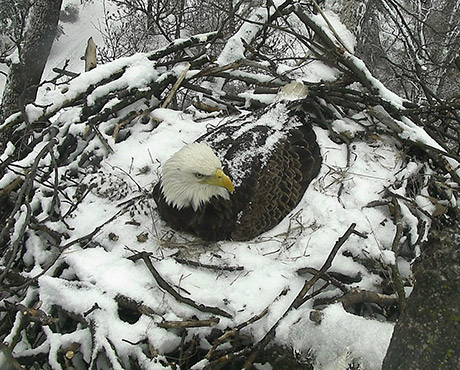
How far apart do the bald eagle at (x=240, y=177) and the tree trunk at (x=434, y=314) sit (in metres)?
1.59

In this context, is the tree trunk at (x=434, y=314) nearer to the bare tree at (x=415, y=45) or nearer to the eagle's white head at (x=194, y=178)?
the eagle's white head at (x=194, y=178)

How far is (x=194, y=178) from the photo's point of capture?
260cm

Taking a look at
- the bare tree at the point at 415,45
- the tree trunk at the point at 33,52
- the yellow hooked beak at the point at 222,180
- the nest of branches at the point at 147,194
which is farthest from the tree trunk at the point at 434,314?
the tree trunk at the point at 33,52

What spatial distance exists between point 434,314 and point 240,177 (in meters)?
1.92

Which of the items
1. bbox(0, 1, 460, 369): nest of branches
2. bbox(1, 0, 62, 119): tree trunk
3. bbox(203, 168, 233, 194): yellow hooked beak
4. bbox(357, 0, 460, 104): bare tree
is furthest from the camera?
bbox(1, 0, 62, 119): tree trunk

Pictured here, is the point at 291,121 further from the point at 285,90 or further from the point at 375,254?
the point at 375,254

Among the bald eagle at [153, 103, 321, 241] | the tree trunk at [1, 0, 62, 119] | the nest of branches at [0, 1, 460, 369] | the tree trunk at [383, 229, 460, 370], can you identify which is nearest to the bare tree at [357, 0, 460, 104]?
the nest of branches at [0, 1, 460, 369]

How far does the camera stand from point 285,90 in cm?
336

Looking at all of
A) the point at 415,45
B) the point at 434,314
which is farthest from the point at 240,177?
the point at 415,45

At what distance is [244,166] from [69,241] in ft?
3.87

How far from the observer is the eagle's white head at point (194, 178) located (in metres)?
2.52

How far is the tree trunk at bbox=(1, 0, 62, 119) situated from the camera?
4660mm

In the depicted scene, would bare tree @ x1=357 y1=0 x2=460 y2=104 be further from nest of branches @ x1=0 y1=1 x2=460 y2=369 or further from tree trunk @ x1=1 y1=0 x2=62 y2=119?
tree trunk @ x1=1 y1=0 x2=62 y2=119

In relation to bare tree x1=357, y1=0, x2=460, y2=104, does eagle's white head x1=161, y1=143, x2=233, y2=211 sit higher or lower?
lower
